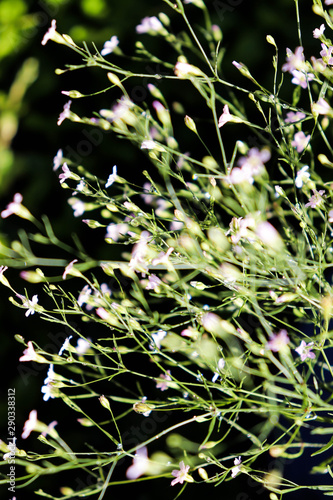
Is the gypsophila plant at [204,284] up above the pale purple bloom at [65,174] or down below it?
below

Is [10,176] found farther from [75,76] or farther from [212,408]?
[212,408]

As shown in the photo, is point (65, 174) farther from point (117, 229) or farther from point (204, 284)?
point (204, 284)

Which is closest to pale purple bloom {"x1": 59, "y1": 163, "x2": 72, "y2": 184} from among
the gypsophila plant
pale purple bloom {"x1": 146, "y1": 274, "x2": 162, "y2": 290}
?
the gypsophila plant

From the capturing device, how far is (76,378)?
3.31 ft

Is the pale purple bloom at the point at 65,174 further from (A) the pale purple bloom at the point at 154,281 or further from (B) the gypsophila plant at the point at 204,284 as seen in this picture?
(A) the pale purple bloom at the point at 154,281

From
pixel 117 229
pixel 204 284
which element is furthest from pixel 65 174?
pixel 204 284

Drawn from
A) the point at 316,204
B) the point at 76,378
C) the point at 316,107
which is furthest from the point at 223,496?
the point at 316,107

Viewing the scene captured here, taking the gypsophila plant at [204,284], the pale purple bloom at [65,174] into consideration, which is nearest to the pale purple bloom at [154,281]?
the gypsophila plant at [204,284]

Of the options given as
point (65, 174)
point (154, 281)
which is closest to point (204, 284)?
point (154, 281)

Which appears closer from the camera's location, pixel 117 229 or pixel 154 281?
pixel 154 281

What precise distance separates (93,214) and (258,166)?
0.64 meters

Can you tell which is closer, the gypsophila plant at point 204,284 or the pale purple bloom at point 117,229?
the gypsophila plant at point 204,284

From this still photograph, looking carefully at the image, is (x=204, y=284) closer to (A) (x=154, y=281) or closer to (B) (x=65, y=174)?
(A) (x=154, y=281)

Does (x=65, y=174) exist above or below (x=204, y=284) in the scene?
above
